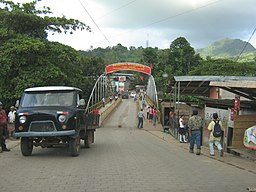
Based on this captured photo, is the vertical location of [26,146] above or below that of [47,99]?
below

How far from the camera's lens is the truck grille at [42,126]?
11227mm

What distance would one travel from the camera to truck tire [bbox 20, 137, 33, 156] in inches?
458

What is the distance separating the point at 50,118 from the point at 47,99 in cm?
104

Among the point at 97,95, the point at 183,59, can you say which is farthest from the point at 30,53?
the point at 183,59

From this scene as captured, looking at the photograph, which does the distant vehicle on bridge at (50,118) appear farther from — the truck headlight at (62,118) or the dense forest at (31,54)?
the dense forest at (31,54)

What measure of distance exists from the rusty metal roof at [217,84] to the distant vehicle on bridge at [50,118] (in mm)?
4711

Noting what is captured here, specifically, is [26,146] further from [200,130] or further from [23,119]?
[200,130]

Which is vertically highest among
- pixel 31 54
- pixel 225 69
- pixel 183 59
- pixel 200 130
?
pixel 183 59

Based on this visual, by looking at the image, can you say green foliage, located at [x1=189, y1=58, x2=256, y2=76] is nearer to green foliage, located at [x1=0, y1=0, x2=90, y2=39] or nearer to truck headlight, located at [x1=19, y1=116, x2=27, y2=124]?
green foliage, located at [x1=0, y1=0, x2=90, y2=39]

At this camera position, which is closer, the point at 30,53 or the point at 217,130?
the point at 217,130

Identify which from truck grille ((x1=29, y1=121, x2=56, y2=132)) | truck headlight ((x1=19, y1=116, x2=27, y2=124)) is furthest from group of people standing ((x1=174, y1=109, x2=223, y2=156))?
truck headlight ((x1=19, y1=116, x2=27, y2=124))

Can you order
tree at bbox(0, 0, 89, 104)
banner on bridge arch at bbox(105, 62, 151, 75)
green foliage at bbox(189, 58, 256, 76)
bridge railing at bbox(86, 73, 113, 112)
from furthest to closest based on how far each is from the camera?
green foliage at bbox(189, 58, 256, 76)
banner on bridge arch at bbox(105, 62, 151, 75)
bridge railing at bbox(86, 73, 113, 112)
tree at bbox(0, 0, 89, 104)

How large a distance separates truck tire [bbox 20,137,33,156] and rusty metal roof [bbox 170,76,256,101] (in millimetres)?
6391

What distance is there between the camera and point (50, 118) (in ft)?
36.8
